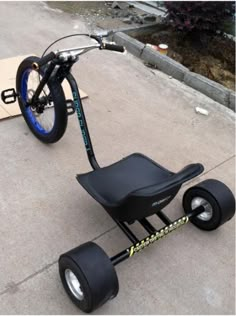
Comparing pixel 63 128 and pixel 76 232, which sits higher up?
pixel 63 128

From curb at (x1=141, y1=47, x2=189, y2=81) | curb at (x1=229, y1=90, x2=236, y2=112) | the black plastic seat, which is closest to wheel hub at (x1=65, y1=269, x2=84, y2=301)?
the black plastic seat

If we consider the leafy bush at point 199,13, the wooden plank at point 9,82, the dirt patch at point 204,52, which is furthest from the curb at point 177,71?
the wooden plank at point 9,82

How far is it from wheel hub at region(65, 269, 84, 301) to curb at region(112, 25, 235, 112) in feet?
8.33

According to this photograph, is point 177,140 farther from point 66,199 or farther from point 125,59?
point 125,59

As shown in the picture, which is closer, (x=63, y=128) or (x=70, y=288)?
(x=70, y=288)

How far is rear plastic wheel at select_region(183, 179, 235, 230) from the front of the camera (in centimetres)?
223

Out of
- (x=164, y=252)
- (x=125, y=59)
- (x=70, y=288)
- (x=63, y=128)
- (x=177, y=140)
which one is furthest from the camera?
(x=125, y=59)

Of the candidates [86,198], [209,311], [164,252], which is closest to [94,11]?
[86,198]

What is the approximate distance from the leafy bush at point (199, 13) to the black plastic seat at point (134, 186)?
2465mm

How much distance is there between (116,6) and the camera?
5637mm

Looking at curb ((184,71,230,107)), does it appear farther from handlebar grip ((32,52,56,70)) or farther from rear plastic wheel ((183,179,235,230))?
handlebar grip ((32,52,56,70))

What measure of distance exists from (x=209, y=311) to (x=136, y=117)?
1846mm

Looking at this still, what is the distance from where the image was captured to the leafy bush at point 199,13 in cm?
411

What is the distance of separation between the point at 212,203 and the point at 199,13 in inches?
107
